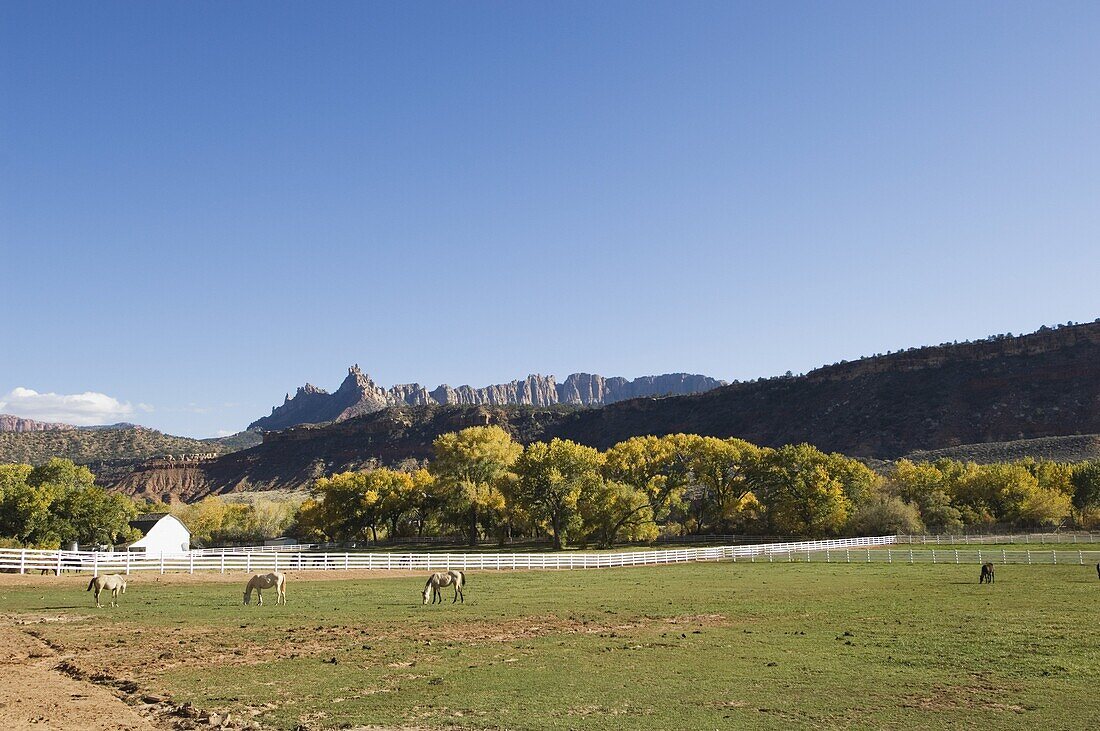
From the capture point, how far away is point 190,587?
114ft

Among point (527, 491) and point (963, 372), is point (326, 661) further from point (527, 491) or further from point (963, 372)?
point (963, 372)

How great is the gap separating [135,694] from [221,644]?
16.0ft

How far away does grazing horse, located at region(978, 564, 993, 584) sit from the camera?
33.7 meters

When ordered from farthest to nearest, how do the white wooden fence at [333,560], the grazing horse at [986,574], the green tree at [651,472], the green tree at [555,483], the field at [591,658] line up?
the green tree at [651,472] → the green tree at [555,483] → the white wooden fence at [333,560] → the grazing horse at [986,574] → the field at [591,658]

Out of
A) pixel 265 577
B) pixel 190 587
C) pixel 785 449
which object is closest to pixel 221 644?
pixel 265 577

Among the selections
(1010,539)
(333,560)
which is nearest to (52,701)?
(333,560)

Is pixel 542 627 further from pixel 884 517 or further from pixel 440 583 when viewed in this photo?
pixel 884 517

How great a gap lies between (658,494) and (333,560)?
40816 millimetres

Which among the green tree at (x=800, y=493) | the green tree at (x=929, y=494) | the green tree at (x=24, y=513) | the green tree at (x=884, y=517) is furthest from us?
the green tree at (x=929, y=494)

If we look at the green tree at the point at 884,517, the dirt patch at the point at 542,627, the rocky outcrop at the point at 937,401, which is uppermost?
the rocky outcrop at the point at 937,401

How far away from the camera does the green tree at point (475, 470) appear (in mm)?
74500

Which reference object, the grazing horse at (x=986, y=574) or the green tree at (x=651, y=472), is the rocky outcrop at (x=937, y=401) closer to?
the green tree at (x=651, y=472)

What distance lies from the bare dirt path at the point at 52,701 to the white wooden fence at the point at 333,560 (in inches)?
1019

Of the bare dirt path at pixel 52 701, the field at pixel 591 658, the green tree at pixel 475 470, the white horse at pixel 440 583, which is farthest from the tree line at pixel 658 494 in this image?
the bare dirt path at pixel 52 701
